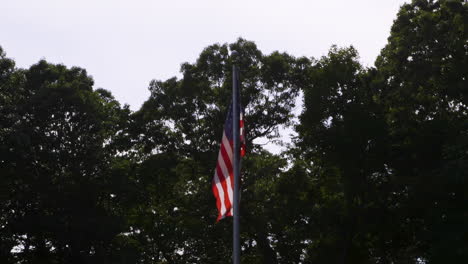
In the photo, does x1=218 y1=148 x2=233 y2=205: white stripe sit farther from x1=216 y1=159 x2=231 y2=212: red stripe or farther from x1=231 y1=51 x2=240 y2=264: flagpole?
x1=231 y1=51 x2=240 y2=264: flagpole

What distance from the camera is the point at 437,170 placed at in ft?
85.9

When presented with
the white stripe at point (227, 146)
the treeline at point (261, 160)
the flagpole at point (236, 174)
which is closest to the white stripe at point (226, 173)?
the white stripe at point (227, 146)

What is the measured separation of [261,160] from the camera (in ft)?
108

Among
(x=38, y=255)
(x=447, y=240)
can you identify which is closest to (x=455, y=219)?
(x=447, y=240)

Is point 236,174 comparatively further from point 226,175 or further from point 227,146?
point 227,146

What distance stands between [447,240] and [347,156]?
253 inches

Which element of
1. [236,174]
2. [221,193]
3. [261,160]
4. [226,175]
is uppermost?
[261,160]

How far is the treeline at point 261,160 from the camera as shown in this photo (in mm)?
27984

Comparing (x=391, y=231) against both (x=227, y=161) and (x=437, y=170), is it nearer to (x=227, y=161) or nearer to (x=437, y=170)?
(x=437, y=170)

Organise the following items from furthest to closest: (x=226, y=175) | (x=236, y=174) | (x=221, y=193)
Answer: (x=221, y=193), (x=226, y=175), (x=236, y=174)

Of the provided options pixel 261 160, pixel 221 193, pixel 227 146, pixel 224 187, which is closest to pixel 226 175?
pixel 224 187

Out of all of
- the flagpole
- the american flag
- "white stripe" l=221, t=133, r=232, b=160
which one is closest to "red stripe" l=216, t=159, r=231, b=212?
the american flag

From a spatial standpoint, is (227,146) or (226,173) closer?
(226,173)

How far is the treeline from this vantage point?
91.8ft
